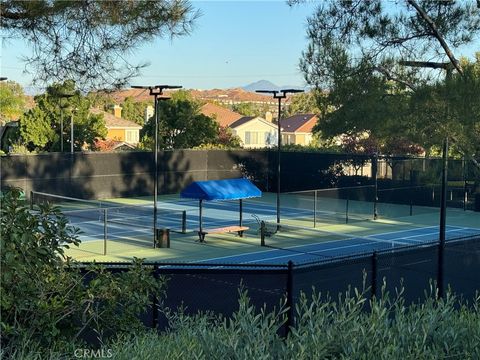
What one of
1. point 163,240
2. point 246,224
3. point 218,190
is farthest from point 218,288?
point 246,224

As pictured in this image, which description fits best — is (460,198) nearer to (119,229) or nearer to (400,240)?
(400,240)

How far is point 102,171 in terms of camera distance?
37781 mm

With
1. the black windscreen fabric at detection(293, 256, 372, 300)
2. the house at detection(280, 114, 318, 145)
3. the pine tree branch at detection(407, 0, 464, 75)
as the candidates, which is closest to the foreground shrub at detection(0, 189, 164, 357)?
the black windscreen fabric at detection(293, 256, 372, 300)

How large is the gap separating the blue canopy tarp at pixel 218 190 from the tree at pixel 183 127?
21.3 metres

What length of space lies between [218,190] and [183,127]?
24.5m

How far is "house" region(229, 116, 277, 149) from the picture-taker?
9050 centimetres

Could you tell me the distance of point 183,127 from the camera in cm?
5009

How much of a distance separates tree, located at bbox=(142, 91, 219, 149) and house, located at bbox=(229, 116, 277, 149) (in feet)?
124

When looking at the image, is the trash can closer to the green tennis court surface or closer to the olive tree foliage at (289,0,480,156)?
the green tennis court surface

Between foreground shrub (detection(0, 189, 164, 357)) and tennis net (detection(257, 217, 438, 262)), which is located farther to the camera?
tennis net (detection(257, 217, 438, 262))

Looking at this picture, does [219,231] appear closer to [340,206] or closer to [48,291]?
[340,206]

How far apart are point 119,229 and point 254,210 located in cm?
859

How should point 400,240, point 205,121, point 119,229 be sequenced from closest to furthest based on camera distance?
point 400,240 → point 119,229 → point 205,121

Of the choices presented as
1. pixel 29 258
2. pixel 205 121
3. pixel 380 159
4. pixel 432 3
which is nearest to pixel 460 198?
pixel 380 159
